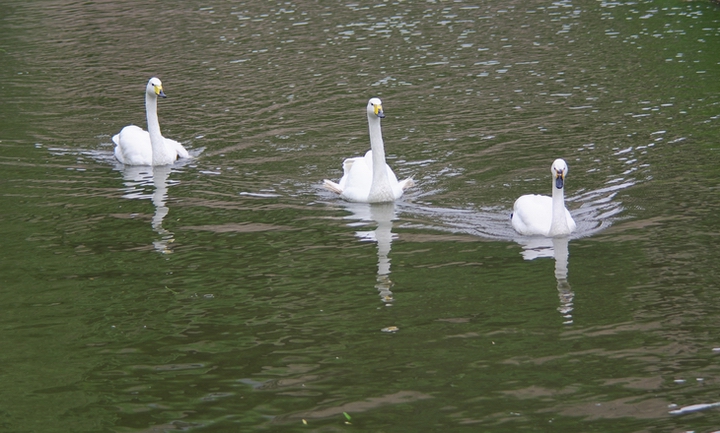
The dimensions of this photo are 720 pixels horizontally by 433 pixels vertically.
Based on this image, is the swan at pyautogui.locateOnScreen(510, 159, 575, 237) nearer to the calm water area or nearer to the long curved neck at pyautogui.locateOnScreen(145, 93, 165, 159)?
the calm water area

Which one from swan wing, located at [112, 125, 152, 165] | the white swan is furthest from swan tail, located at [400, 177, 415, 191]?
swan wing, located at [112, 125, 152, 165]

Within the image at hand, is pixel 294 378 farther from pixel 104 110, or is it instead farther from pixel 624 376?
pixel 104 110

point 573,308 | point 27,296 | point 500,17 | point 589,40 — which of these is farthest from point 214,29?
point 573,308

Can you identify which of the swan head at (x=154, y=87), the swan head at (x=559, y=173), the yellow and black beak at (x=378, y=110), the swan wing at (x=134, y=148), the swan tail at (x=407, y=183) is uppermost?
the swan head at (x=154, y=87)

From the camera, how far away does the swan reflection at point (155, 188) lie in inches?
515

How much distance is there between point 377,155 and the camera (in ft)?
48.2

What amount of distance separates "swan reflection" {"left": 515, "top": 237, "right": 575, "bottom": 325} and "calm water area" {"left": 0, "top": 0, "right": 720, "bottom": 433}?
6 centimetres

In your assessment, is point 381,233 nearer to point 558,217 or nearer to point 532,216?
point 532,216

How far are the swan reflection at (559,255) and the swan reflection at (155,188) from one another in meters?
4.26

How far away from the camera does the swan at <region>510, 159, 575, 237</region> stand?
12367mm

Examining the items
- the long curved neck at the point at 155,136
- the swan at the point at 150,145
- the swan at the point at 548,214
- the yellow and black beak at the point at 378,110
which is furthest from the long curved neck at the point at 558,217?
the long curved neck at the point at 155,136

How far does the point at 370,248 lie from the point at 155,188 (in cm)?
497

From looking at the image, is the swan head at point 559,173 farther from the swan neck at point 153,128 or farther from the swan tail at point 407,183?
the swan neck at point 153,128

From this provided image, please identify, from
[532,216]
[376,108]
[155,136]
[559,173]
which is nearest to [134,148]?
[155,136]
